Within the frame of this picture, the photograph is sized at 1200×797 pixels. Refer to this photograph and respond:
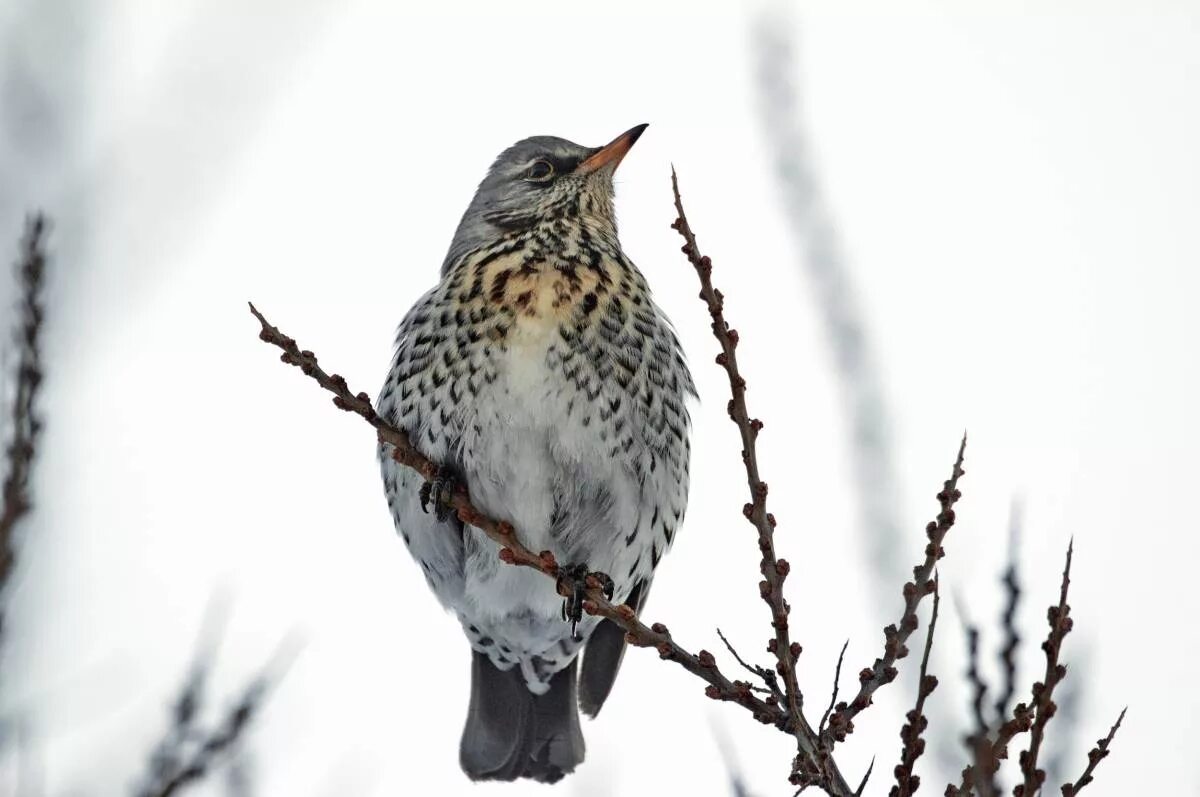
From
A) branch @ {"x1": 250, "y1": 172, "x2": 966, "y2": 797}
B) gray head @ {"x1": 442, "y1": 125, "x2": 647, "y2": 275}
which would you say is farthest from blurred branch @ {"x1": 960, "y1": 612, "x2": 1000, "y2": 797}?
gray head @ {"x1": 442, "y1": 125, "x2": 647, "y2": 275}

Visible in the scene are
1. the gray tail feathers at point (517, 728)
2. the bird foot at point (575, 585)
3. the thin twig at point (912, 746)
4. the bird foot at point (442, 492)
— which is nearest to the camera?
the thin twig at point (912, 746)

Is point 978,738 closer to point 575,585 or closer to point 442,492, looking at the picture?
point 575,585

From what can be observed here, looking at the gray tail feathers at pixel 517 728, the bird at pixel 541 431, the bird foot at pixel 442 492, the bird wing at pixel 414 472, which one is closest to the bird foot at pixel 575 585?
the bird at pixel 541 431

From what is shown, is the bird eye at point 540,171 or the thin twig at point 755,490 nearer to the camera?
the thin twig at point 755,490

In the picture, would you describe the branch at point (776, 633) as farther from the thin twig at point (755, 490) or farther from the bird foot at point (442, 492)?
the bird foot at point (442, 492)

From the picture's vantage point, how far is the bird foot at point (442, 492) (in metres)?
5.73

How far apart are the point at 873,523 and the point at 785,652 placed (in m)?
0.40

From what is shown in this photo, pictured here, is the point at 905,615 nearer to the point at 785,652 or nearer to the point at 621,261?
the point at 785,652

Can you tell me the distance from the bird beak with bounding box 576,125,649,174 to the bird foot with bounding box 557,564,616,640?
2.30 m

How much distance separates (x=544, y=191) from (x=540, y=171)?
23 centimetres

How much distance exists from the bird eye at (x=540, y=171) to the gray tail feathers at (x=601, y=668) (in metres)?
2.29

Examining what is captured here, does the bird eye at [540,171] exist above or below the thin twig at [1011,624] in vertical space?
above

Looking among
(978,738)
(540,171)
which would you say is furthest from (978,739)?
(540,171)

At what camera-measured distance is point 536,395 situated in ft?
19.5
